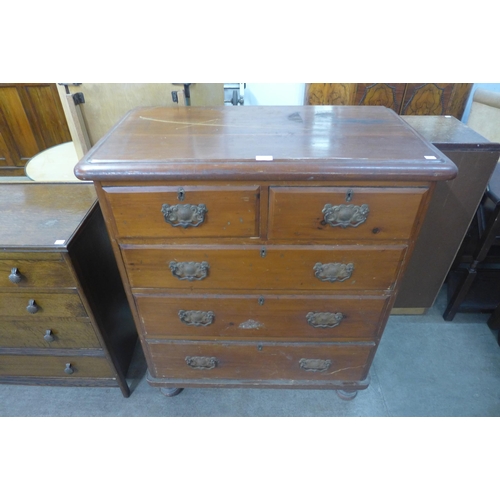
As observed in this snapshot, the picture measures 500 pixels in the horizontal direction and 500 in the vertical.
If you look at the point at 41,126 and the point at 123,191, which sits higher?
the point at 123,191

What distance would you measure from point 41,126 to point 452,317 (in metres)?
3.50

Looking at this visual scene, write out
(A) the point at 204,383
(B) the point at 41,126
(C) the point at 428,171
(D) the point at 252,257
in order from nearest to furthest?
(C) the point at 428,171 → (D) the point at 252,257 → (A) the point at 204,383 → (B) the point at 41,126

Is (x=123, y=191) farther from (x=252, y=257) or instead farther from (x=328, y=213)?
(x=328, y=213)

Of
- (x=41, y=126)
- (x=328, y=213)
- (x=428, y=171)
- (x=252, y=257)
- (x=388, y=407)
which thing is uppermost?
(x=428, y=171)

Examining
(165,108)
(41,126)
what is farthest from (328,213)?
(41,126)

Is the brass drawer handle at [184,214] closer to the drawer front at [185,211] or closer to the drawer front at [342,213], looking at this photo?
the drawer front at [185,211]

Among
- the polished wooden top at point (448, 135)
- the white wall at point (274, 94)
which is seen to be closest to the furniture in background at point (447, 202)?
the polished wooden top at point (448, 135)

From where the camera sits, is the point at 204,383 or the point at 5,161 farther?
the point at 5,161

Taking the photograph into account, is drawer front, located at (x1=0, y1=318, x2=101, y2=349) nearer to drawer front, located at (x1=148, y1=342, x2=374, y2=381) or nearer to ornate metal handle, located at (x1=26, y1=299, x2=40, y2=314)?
ornate metal handle, located at (x1=26, y1=299, x2=40, y2=314)

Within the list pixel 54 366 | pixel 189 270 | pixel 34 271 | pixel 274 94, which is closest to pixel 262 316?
pixel 189 270

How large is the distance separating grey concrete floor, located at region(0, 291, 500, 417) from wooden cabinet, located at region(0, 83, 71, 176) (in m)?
2.32

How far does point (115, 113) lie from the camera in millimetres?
1606

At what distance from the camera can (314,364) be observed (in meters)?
1.33

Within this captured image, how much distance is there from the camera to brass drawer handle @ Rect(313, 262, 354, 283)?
1025 mm
